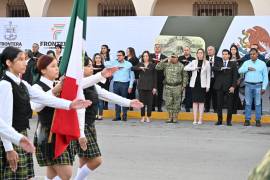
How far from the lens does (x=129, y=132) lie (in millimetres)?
13008

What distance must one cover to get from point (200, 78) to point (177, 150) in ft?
14.4

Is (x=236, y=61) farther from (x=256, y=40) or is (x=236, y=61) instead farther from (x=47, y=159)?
(x=47, y=159)

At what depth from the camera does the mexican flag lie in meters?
5.66

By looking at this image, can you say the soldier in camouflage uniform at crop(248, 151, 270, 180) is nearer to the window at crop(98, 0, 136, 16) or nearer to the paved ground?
the paved ground

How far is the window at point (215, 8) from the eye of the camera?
64.4 ft

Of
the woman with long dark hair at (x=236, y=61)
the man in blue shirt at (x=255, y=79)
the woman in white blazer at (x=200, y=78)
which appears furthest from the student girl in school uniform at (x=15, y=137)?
the woman with long dark hair at (x=236, y=61)

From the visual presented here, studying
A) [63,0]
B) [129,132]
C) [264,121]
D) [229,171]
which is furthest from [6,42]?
[229,171]

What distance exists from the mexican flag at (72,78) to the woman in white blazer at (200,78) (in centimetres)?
871

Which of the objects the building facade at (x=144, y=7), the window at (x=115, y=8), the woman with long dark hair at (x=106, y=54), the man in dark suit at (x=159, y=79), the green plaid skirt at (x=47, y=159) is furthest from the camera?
the window at (x=115, y=8)

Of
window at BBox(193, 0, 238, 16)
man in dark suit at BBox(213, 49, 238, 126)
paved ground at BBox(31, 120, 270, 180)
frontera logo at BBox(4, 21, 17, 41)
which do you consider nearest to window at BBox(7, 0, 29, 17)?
frontera logo at BBox(4, 21, 17, 41)

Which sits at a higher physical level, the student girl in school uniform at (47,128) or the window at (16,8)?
the window at (16,8)

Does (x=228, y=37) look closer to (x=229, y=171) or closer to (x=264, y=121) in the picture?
(x=264, y=121)

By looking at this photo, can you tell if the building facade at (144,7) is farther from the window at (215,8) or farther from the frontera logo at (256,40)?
the frontera logo at (256,40)

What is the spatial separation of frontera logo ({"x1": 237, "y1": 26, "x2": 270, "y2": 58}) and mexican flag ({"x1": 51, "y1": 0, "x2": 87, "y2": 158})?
9.76m
